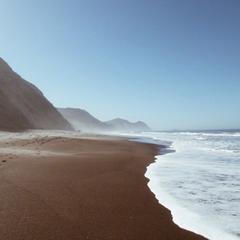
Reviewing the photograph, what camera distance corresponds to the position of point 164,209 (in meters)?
7.25

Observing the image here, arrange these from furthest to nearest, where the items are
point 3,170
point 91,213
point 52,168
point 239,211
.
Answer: point 52,168, point 3,170, point 239,211, point 91,213

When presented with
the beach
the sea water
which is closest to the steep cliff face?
the sea water

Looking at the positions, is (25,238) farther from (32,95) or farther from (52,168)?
(32,95)

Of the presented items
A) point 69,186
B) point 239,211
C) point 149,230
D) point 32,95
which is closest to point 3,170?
point 69,186

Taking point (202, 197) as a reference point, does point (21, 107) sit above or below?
above

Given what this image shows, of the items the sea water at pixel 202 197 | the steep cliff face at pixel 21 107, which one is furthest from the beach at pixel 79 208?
the steep cliff face at pixel 21 107

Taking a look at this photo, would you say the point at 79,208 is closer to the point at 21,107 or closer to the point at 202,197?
the point at 202,197

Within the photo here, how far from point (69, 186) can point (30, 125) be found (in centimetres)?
5346

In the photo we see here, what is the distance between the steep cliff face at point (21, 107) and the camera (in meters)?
56.0

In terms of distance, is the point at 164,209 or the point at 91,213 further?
the point at 164,209

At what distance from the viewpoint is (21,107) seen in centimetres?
6706

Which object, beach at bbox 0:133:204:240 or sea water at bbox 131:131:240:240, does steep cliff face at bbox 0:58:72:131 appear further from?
beach at bbox 0:133:204:240

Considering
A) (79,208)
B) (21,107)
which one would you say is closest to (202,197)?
(79,208)

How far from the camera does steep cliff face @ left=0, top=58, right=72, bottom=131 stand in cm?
5596
